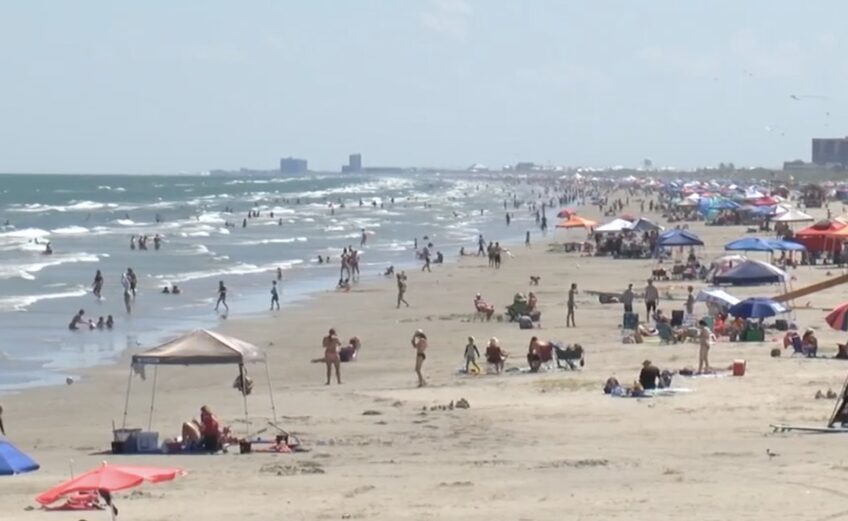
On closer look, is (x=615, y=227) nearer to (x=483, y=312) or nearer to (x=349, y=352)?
(x=483, y=312)

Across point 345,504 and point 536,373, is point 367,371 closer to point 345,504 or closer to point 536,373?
point 536,373

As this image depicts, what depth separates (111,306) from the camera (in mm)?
39188

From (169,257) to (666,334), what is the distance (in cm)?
3608

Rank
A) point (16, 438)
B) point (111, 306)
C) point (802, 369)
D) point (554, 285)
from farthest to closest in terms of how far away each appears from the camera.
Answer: point (554, 285) → point (111, 306) → point (802, 369) → point (16, 438)

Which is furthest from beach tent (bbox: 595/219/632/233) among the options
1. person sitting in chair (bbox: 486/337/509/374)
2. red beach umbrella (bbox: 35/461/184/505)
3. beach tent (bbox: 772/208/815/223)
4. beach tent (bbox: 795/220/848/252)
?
red beach umbrella (bbox: 35/461/184/505)

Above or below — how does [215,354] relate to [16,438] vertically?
above

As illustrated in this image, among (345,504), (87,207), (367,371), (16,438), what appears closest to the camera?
(345,504)

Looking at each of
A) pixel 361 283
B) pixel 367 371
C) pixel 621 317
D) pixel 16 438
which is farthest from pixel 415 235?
pixel 16 438

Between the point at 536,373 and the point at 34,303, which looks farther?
the point at 34,303

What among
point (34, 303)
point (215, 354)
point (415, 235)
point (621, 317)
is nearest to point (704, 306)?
point (621, 317)

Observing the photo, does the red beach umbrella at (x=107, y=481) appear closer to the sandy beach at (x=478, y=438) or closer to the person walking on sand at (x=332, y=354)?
the sandy beach at (x=478, y=438)

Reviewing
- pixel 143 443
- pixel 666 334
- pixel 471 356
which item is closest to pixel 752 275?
pixel 666 334

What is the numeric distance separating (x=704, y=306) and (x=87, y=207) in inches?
3793

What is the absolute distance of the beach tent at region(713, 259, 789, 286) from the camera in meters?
31.2
